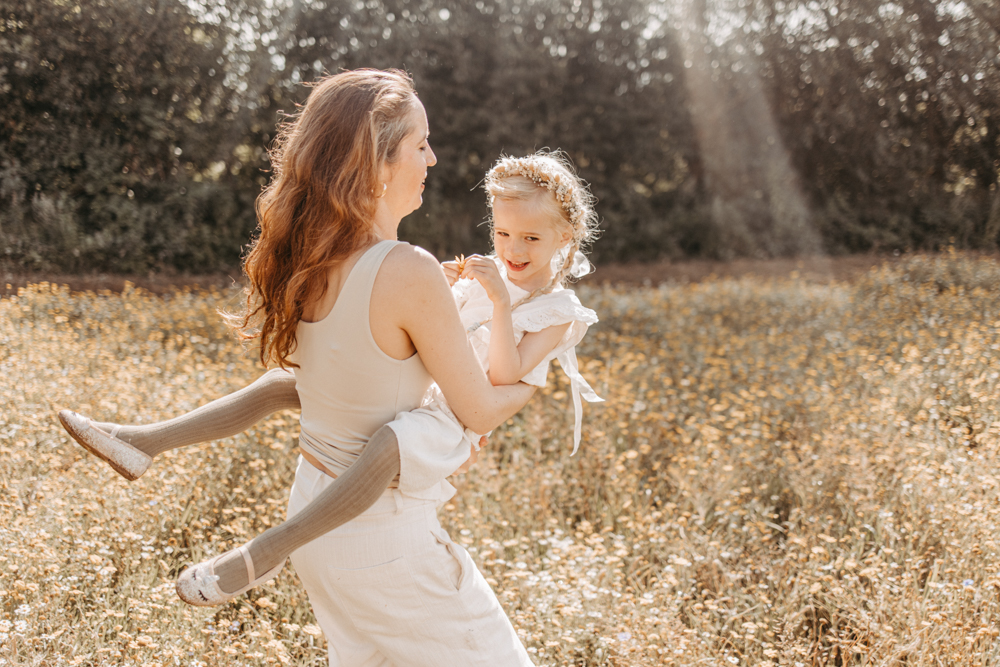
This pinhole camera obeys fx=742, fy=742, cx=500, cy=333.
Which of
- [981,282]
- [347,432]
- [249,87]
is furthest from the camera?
[249,87]

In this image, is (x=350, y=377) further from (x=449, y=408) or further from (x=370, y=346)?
(x=449, y=408)

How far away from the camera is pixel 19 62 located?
1077cm

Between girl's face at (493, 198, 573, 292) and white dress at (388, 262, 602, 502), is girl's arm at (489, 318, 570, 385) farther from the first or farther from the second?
girl's face at (493, 198, 573, 292)

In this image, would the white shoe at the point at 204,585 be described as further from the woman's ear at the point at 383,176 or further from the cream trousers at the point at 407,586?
the woman's ear at the point at 383,176

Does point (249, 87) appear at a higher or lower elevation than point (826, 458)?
higher

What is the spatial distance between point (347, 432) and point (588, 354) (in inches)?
194

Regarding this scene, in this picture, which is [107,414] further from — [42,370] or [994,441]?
[994,441]

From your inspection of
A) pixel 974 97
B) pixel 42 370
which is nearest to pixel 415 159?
pixel 42 370

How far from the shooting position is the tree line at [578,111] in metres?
11.3

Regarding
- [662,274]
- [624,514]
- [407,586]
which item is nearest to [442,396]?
[407,586]

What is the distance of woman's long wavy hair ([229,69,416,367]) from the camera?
156 centimetres

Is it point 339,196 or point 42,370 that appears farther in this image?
point 42,370

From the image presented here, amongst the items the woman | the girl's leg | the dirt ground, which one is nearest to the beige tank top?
the woman

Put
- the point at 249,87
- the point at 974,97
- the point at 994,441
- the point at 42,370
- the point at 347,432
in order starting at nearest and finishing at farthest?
the point at 347,432 < the point at 994,441 < the point at 42,370 < the point at 249,87 < the point at 974,97
